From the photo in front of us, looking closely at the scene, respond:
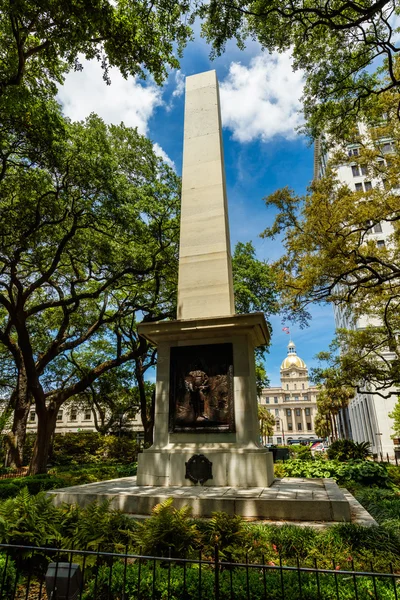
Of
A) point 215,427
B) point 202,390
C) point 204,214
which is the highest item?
point 204,214

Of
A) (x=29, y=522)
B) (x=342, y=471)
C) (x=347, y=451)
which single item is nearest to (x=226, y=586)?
(x=29, y=522)

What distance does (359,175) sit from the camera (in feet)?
160

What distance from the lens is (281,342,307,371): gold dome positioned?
122 metres

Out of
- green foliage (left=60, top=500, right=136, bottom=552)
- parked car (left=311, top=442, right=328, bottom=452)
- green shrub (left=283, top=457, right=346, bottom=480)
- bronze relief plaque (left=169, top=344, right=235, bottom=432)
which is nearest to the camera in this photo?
green foliage (left=60, top=500, right=136, bottom=552)

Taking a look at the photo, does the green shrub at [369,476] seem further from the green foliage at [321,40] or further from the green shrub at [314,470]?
the green foliage at [321,40]

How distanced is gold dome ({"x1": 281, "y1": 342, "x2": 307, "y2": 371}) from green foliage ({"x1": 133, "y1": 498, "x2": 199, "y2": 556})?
121 metres

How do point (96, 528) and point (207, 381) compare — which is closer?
point (96, 528)

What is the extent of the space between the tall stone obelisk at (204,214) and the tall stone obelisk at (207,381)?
0.03 m

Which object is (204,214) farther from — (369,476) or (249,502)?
(369,476)

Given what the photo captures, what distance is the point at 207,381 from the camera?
868 centimetres

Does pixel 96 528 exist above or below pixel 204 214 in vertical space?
below

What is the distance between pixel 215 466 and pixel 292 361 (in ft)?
397

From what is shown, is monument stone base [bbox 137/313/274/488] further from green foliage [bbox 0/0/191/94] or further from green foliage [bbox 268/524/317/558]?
green foliage [bbox 0/0/191/94]

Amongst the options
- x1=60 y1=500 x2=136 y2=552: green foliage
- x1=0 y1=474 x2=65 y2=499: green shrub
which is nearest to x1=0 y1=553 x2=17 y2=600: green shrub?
x1=60 y1=500 x2=136 y2=552: green foliage
